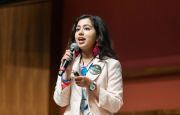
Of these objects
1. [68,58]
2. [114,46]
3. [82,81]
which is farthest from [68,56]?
[114,46]

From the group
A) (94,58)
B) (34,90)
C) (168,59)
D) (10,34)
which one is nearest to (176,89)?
(168,59)

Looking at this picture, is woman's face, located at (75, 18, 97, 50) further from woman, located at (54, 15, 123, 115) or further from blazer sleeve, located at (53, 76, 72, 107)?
blazer sleeve, located at (53, 76, 72, 107)

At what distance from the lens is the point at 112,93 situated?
1352 mm

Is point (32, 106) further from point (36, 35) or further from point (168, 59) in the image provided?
point (168, 59)

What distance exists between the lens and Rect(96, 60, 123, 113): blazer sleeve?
4.23 ft

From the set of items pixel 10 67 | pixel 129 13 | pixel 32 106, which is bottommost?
pixel 32 106

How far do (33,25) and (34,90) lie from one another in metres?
0.83

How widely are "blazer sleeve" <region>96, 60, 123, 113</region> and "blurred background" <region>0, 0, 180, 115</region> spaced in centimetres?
131

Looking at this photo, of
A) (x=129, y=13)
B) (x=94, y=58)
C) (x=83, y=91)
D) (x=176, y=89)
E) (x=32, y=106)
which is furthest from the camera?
(x=32, y=106)

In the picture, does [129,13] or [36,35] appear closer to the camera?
[129,13]

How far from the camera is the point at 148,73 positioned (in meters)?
2.66

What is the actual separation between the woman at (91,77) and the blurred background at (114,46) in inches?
49.1

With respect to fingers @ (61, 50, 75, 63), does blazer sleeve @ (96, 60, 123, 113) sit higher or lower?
lower

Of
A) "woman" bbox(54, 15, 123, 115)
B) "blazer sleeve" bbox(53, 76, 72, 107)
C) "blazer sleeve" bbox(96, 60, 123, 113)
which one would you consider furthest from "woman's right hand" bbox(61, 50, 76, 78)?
"blazer sleeve" bbox(96, 60, 123, 113)
